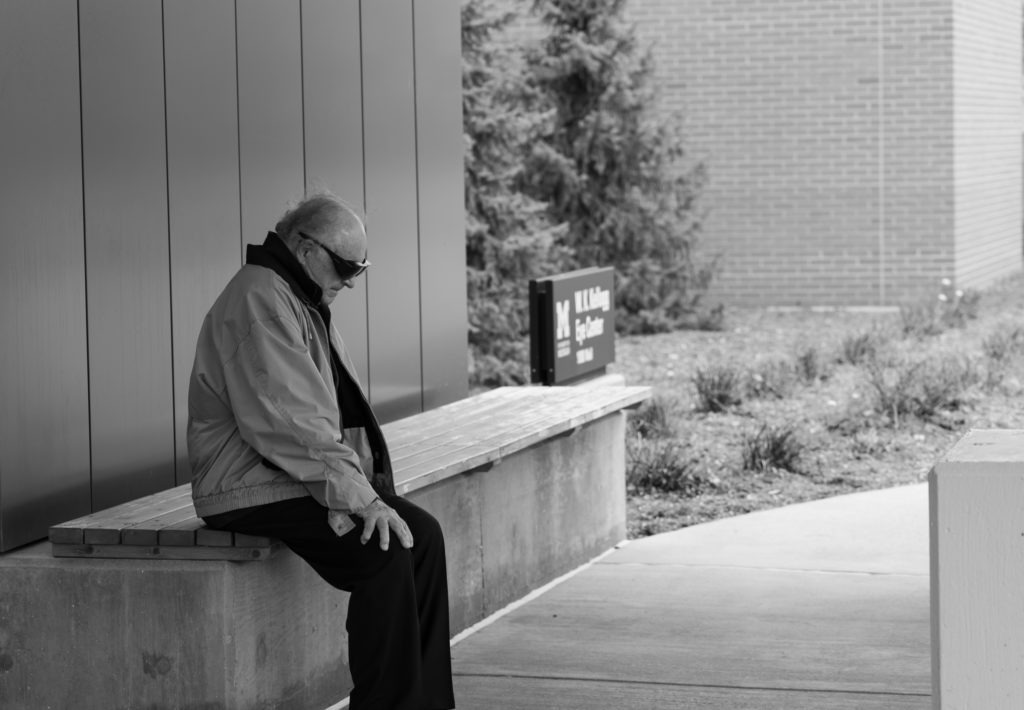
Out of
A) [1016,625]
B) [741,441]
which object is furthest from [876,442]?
[1016,625]

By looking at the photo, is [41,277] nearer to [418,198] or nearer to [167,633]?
[167,633]

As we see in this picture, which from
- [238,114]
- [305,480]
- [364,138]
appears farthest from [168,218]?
[364,138]

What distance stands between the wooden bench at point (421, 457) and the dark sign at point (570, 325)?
0.26 meters

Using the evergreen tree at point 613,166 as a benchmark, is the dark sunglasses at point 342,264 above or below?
below

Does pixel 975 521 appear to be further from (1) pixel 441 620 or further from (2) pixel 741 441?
(2) pixel 741 441

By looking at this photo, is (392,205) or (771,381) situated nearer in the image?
(392,205)

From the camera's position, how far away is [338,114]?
6793mm

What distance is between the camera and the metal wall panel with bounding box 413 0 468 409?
7.62 metres

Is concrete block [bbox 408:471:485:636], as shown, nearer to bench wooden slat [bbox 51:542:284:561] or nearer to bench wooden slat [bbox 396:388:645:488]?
bench wooden slat [bbox 396:388:645:488]

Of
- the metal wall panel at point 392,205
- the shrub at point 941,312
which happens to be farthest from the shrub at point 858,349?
the metal wall panel at point 392,205

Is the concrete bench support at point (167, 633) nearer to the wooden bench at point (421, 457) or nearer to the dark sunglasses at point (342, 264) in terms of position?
the wooden bench at point (421, 457)

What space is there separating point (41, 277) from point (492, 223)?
10561mm

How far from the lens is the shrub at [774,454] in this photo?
10.1 meters

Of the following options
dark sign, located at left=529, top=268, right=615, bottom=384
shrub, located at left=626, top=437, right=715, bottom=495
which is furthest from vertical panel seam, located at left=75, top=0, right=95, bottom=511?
shrub, located at left=626, top=437, right=715, bottom=495
